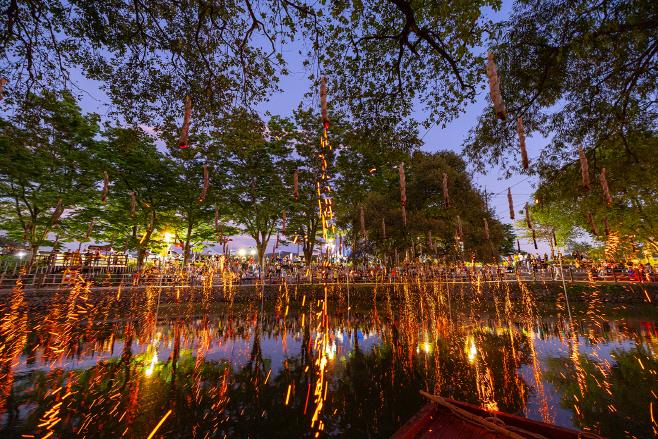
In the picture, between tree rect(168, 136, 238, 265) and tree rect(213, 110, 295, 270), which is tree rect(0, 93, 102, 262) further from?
tree rect(213, 110, 295, 270)

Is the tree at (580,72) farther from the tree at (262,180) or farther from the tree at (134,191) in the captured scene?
the tree at (134,191)

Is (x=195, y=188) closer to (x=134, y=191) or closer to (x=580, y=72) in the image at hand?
(x=134, y=191)

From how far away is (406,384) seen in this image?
6531 mm

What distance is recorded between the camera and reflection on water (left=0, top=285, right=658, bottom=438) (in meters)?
4.90

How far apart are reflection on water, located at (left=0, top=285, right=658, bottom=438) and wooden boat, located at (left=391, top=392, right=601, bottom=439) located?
1436 mm

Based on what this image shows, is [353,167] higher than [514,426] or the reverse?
higher

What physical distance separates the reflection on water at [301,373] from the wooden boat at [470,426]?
4.71 ft

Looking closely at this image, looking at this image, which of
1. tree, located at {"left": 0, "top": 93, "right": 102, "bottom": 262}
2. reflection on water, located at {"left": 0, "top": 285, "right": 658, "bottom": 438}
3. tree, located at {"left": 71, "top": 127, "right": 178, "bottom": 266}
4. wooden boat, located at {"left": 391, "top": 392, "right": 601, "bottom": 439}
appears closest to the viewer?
wooden boat, located at {"left": 391, "top": 392, "right": 601, "bottom": 439}

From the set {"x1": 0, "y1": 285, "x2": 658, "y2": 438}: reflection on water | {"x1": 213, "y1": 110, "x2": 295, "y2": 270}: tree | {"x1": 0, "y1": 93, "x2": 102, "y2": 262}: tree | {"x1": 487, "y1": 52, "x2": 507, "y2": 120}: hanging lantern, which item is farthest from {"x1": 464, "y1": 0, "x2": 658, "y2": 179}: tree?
{"x1": 0, "y1": 93, "x2": 102, "y2": 262}: tree

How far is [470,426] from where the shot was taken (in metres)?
3.42

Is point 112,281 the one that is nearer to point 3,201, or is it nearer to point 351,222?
point 3,201

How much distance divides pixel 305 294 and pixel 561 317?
53.9 ft

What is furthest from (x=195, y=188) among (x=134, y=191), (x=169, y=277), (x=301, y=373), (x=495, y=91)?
(x=495, y=91)

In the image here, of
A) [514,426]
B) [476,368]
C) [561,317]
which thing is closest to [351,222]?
[561,317]
